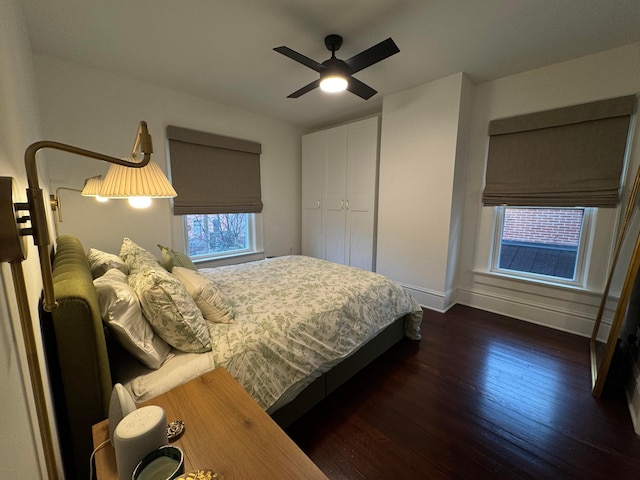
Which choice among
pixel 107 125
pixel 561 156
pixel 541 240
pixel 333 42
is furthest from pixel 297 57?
pixel 541 240

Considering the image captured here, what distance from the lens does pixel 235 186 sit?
3.60m

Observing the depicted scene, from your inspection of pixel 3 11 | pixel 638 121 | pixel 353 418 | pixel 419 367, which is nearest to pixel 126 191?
pixel 3 11

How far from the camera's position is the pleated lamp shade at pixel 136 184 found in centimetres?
94

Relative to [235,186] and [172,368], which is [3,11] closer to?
[172,368]

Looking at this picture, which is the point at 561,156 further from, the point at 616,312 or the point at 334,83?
the point at 334,83

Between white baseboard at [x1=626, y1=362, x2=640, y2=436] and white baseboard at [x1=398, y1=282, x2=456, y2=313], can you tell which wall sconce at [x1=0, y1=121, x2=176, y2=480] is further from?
white baseboard at [x1=398, y1=282, x2=456, y2=313]

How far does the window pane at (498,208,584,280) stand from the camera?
2.68m

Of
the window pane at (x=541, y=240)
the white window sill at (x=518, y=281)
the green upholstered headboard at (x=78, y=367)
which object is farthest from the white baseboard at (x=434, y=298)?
the green upholstered headboard at (x=78, y=367)

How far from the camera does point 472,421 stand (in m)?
1.62

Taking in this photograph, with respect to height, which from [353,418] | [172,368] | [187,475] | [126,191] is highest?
[126,191]

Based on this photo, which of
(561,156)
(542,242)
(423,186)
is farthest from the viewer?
(423,186)

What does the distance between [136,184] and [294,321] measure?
1054 mm

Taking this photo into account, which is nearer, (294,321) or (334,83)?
(294,321)

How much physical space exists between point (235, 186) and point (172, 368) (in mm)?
2773
